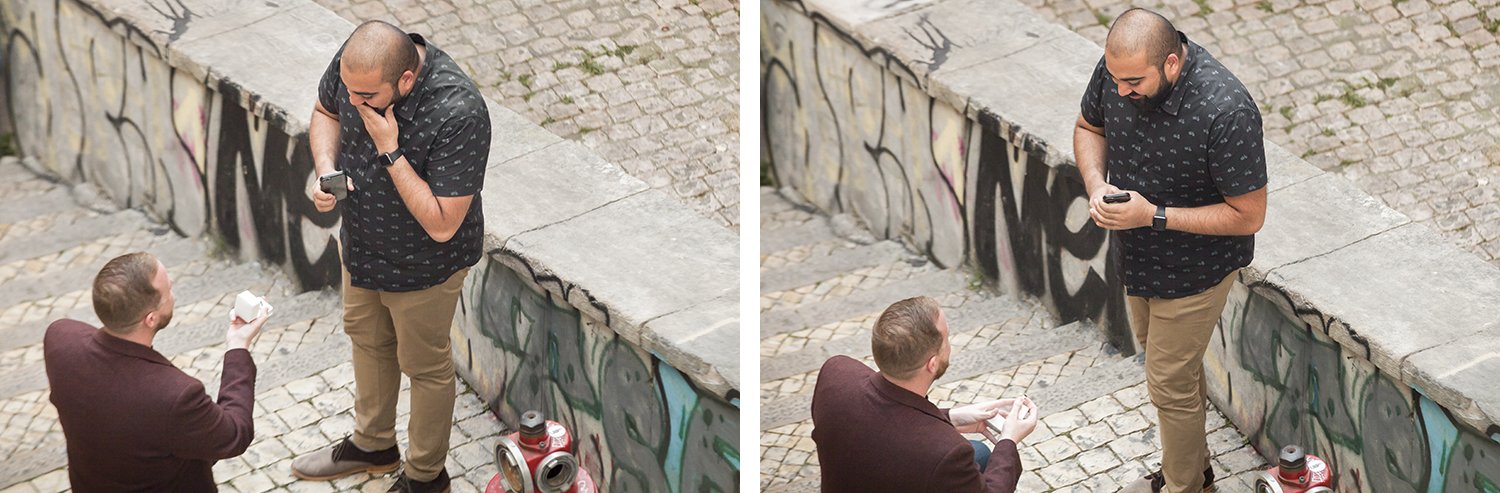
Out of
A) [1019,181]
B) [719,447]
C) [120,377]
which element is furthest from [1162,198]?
[120,377]

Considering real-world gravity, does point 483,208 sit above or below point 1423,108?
above

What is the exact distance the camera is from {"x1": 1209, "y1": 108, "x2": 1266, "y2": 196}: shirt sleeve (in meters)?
5.78

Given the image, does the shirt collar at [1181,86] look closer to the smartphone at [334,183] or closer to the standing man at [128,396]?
the smartphone at [334,183]

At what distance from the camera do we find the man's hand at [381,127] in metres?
6.02

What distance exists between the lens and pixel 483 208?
730 centimetres

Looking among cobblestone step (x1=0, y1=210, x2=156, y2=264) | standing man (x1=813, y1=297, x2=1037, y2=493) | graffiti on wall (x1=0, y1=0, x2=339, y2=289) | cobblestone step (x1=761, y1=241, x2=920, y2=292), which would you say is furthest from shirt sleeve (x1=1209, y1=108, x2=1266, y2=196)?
cobblestone step (x1=0, y1=210, x2=156, y2=264)

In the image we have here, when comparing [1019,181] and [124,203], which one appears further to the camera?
[124,203]

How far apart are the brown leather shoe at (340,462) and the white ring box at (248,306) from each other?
3.55ft

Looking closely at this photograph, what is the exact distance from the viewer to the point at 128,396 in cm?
580

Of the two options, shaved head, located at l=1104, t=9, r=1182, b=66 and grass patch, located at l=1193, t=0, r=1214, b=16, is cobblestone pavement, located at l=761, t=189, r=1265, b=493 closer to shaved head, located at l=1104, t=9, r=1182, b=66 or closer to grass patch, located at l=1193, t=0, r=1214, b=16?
shaved head, located at l=1104, t=9, r=1182, b=66

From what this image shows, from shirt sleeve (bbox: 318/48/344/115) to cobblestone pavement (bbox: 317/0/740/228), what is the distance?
9.60 ft

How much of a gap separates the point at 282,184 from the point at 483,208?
1.47 meters

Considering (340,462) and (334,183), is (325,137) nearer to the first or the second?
(334,183)

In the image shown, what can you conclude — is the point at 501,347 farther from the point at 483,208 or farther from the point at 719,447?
the point at 719,447
